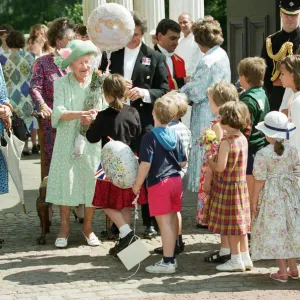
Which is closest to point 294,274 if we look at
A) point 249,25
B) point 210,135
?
point 210,135

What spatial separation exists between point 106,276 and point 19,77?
8.12 metres

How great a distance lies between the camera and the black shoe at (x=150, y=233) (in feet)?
29.3

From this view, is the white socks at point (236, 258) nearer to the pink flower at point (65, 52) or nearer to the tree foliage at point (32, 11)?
the pink flower at point (65, 52)

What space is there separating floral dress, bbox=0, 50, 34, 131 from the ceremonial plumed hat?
6284 mm

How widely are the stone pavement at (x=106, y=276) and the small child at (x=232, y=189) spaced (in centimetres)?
20

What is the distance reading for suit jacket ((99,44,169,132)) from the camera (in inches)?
350

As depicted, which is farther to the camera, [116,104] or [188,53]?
[188,53]

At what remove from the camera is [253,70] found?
8086 mm

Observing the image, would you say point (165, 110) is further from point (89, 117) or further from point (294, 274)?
point (294, 274)

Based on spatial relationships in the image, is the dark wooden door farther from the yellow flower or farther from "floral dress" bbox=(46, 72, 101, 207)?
the yellow flower

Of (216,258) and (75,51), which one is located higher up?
(75,51)

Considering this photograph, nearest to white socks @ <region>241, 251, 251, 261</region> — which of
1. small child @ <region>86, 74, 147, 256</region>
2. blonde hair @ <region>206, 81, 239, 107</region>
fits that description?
small child @ <region>86, 74, 147, 256</region>

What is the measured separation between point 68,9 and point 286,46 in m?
30.9

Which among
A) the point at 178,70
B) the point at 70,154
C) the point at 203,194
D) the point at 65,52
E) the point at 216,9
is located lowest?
the point at 203,194
